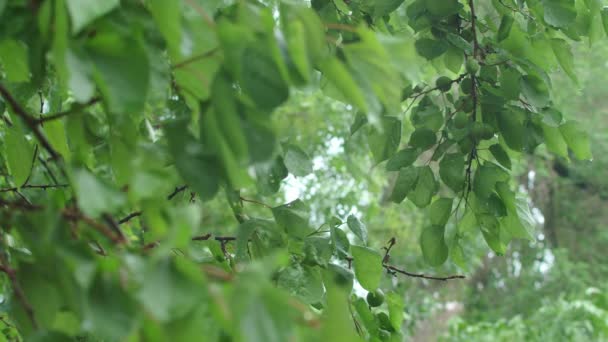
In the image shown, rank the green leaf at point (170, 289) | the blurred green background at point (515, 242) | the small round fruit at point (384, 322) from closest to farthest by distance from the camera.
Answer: the green leaf at point (170, 289), the small round fruit at point (384, 322), the blurred green background at point (515, 242)

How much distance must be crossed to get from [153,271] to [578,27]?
3.13 feet

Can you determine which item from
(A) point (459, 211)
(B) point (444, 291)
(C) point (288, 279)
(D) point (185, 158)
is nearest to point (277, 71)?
(D) point (185, 158)

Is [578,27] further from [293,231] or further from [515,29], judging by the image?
[293,231]

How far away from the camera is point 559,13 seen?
1.10 metres

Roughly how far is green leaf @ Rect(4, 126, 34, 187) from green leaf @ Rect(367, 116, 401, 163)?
0.51m

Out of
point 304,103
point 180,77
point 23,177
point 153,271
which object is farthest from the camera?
point 304,103

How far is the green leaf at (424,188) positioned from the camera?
1164mm

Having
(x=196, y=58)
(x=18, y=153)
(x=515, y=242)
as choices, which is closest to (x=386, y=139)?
(x=18, y=153)

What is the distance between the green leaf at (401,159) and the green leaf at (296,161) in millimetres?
229

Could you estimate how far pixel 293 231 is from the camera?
3.35 feet

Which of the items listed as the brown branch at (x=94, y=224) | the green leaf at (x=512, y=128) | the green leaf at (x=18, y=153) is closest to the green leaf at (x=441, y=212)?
the green leaf at (x=512, y=128)

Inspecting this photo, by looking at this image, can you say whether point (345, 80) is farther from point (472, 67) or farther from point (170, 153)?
point (472, 67)

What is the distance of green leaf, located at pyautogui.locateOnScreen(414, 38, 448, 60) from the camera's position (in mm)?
1146

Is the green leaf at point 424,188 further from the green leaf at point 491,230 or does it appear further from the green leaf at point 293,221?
the green leaf at point 293,221
